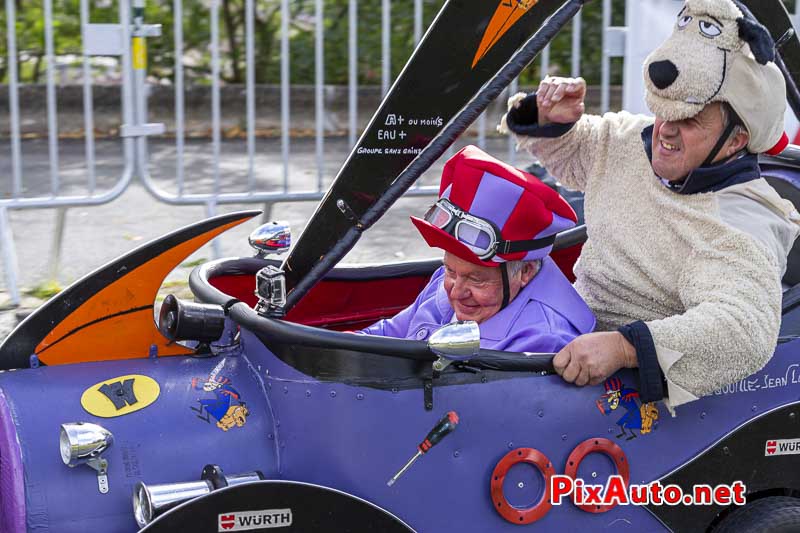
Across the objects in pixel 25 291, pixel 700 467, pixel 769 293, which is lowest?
pixel 25 291

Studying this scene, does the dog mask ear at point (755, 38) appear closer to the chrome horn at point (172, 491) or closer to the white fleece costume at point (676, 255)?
the white fleece costume at point (676, 255)

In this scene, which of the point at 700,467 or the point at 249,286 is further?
the point at 249,286

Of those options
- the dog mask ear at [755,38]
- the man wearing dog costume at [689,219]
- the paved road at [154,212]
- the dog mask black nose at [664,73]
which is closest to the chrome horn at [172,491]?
the man wearing dog costume at [689,219]

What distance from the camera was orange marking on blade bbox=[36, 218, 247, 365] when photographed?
284 centimetres

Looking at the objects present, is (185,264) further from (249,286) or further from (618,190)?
(618,190)

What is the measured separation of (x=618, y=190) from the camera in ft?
9.90

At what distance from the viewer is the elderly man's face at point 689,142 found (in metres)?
2.72

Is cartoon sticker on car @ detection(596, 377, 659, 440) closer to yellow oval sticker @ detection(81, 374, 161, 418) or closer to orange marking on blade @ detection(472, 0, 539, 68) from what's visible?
orange marking on blade @ detection(472, 0, 539, 68)

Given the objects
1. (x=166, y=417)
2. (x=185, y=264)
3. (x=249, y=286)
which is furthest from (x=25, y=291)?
(x=166, y=417)

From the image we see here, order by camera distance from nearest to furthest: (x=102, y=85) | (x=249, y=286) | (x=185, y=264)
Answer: (x=249, y=286), (x=185, y=264), (x=102, y=85)

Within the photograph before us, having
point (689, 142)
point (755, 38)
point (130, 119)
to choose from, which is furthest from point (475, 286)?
point (130, 119)

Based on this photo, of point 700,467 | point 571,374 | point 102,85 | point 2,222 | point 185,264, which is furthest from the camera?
point 102,85

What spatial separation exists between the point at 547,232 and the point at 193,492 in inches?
41.3

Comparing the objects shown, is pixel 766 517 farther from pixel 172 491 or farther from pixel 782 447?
pixel 172 491
